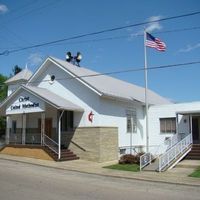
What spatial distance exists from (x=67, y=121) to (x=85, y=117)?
1.86 meters

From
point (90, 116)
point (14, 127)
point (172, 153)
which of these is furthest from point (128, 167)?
point (14, 127)

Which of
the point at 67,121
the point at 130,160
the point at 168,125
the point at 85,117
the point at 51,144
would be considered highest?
the point at 85,117

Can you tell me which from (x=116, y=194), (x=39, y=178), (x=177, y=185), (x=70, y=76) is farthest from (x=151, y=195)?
(x=70, y=76)

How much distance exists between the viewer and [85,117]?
25031 millimetres

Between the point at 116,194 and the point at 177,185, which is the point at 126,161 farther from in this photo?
the point at 116,194

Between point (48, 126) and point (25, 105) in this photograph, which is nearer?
point (25, 105)

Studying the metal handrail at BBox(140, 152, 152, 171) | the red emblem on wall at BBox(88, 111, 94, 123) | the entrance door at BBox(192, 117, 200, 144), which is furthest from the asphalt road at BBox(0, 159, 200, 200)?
the entrance door at BBox(192, 117, 200, 144)

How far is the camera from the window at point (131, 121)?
2804cm

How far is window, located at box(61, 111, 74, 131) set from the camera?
25.8 m

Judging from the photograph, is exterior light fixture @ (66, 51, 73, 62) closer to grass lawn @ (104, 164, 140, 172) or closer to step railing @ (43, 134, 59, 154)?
step railing @ (43, 134, 59, 154)

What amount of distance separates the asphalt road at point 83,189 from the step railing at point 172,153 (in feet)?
12.8

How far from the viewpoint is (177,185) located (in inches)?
575

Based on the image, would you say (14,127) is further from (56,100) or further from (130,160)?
(130,160)

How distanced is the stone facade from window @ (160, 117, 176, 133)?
5615mm
